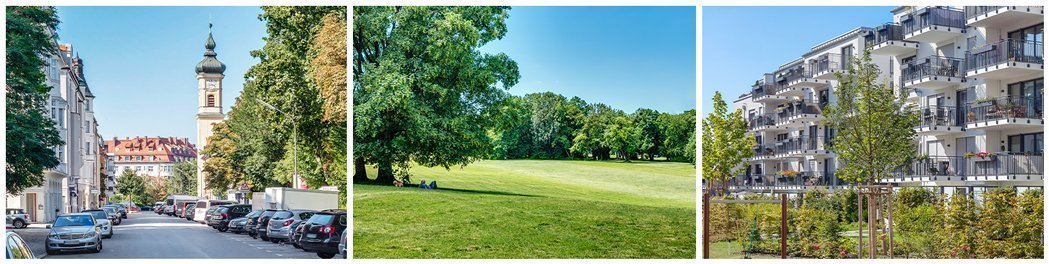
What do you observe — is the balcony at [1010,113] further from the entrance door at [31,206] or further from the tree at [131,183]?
the tree at [131,183]

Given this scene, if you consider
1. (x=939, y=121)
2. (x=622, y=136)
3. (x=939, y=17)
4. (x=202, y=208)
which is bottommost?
(x=202, y=208)

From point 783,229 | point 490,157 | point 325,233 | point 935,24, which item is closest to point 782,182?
point 935,24

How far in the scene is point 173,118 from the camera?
42.6 feet

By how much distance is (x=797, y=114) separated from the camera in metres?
15.2

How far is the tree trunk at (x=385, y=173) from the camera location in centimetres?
1152

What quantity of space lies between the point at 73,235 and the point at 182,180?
81.2 ft

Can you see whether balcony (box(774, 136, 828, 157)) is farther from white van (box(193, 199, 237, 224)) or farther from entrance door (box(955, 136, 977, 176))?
white van (box(193, 199, 237, 224))

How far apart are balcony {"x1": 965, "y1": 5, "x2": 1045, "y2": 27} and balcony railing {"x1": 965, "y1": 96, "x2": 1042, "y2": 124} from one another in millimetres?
917

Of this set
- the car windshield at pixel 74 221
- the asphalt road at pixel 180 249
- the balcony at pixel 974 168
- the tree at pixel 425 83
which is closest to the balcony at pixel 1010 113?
the balcony at pixel 974 168

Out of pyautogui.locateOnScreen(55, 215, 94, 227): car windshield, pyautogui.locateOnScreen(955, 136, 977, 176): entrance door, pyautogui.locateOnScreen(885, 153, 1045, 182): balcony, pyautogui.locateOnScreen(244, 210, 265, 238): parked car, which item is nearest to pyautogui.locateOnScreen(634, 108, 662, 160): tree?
pyautogui.locateOnScreen(885, 153, 1045, 182): balcony

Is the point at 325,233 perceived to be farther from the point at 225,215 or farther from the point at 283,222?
the point at 225,215

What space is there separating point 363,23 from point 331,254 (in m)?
4.30

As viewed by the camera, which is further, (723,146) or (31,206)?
(31,206)

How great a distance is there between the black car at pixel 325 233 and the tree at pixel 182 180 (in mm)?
18732
